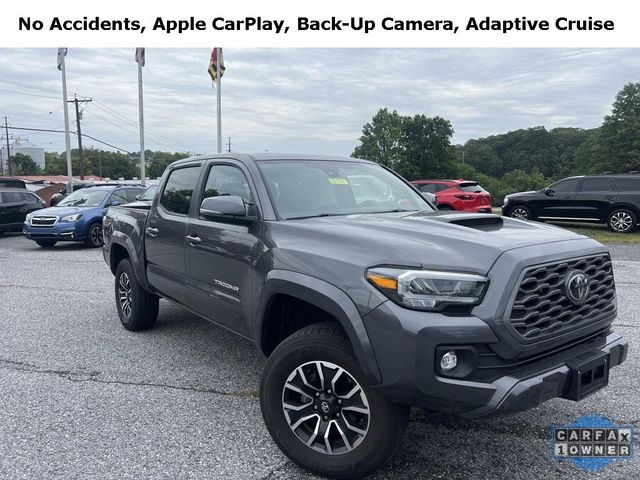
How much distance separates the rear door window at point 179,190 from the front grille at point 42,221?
9167mm

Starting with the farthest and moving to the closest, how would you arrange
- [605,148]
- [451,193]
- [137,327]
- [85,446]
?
[605,148], [451,193], [137,327], [85,446]

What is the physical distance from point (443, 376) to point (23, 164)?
114 metres

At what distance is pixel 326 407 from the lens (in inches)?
108

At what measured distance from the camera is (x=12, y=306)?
22.6ft

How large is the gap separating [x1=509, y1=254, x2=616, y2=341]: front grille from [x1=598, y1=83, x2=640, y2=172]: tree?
60412 mm

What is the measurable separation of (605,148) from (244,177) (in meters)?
64.8

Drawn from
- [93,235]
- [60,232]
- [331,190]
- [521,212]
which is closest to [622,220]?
[521,212]

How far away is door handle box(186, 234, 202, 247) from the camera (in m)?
4.02

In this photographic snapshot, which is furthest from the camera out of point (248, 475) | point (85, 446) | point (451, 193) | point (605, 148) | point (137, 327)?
point (605, 148)

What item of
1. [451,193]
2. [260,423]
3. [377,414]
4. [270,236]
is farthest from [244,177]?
[451,193]

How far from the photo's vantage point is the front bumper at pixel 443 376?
231cm

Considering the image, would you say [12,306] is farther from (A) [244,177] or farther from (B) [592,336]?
(B) [592,336]

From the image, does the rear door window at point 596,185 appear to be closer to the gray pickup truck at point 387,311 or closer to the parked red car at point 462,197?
the parked red car at point 462,197

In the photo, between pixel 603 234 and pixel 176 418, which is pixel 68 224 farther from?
pixel 603 234
